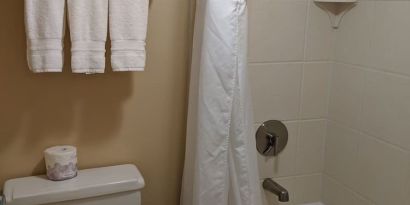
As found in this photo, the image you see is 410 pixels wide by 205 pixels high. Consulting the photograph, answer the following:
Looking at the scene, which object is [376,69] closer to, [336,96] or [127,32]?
[336,96]

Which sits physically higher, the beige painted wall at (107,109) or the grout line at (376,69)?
the grout line at (376,69)

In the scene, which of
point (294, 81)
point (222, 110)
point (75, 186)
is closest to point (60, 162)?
point (75, 186)

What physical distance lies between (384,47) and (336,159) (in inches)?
19.4

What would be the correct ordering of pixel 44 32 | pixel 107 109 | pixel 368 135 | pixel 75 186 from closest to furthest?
pixel 44 32, pixel 75 186, pixel 107 109, pixel 368 135

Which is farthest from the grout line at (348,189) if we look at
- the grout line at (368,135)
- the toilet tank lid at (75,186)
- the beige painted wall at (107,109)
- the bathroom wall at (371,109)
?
the toilet tank lid at (75,186)

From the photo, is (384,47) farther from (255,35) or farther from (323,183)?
(323,183)

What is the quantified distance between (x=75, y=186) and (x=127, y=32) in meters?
0.49

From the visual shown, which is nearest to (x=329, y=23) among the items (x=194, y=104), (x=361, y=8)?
(x=361, y=8)

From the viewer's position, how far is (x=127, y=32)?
1225 mm

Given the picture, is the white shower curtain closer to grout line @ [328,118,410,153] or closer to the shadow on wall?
the shadow on wall

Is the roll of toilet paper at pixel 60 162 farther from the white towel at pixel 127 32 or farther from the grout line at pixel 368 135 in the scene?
the grout line at pixel 368 135

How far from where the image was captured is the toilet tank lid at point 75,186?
1.23 metres

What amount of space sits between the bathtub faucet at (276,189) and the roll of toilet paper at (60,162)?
28.6 inches

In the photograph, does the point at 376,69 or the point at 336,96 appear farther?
the point at 336,96
